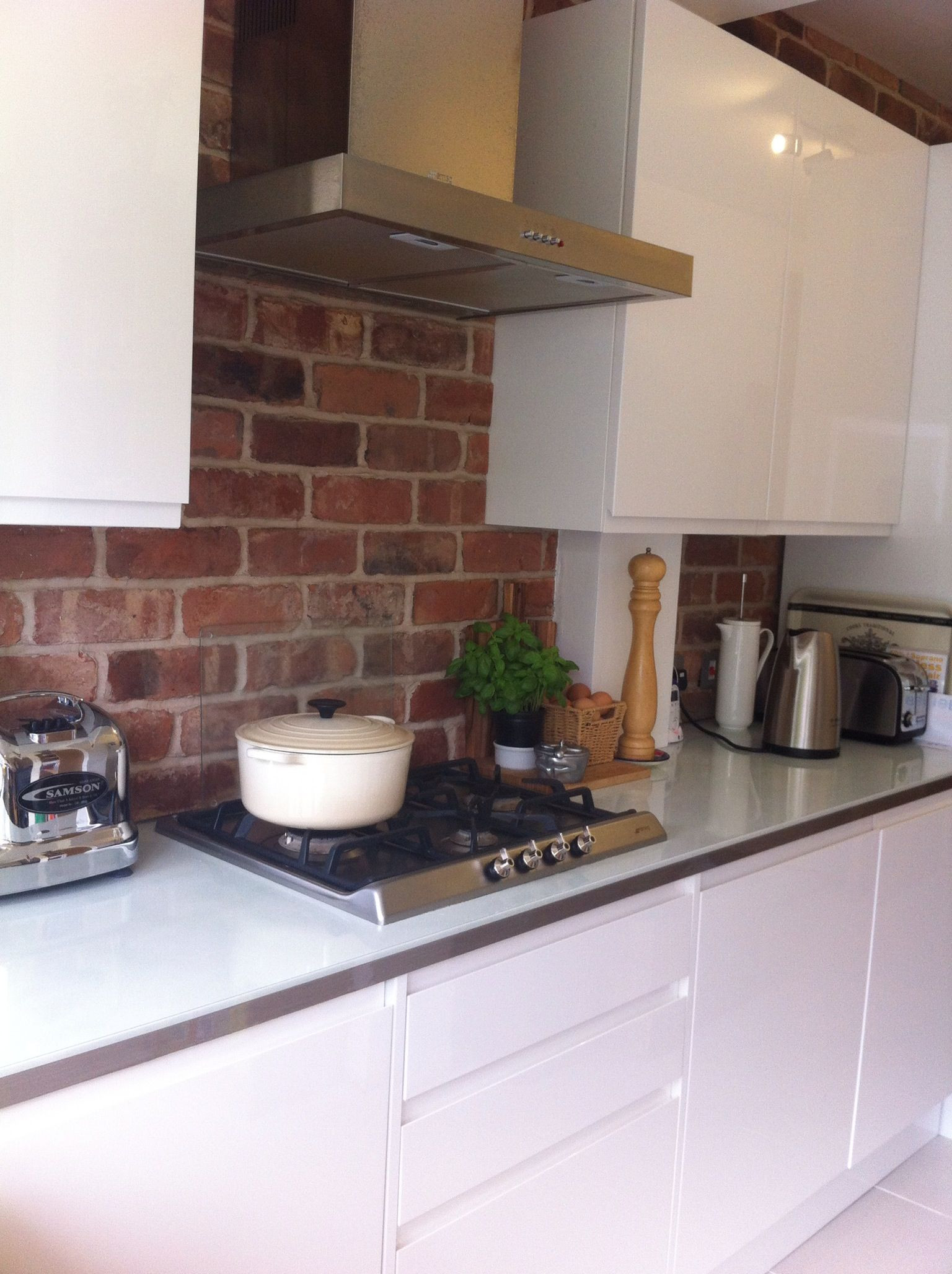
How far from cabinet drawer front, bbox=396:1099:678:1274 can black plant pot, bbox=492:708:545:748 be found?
69 centimetres

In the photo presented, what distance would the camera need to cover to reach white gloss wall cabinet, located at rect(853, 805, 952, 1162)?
2.38 m

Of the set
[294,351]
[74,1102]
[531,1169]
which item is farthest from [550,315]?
[74,1102]

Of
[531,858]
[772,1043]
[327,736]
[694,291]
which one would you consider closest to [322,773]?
[327,736]

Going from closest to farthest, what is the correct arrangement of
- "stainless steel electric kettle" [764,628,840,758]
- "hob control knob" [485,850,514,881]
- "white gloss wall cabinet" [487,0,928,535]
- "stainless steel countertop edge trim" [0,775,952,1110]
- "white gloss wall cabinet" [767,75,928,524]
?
1. "stainless steel countertop edge trim" [0,775,952,1110]
2. "hob control knob" [485,850,514,881]
3. "white gloss wall cabinet" [487,0,928,535]
4. "white gloss wall cabinet" [767,75,928,524]
5. "stainless steel electric kettle" [764,628,840,758]

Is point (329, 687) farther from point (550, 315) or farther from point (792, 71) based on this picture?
point (792, 71)


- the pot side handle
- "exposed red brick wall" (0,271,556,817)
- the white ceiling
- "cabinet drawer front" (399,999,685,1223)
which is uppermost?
the white ceiling

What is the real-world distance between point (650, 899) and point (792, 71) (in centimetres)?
161

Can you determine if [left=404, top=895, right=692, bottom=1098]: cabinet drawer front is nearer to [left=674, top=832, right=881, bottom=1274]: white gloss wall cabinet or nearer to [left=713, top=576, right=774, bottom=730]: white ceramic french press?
[left=674, top=832, right=881, bottom=1274]: white gloss wall cabinet

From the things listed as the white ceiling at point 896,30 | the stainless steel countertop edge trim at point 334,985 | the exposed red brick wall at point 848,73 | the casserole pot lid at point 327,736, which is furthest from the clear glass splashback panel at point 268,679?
the white ceiling at point 896,30

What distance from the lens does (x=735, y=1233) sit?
6.89 feet

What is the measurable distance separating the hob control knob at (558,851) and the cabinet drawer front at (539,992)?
4.2 inches

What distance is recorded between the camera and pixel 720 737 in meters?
2.73

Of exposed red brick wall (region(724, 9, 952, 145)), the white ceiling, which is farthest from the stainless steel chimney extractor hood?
the white ceiling

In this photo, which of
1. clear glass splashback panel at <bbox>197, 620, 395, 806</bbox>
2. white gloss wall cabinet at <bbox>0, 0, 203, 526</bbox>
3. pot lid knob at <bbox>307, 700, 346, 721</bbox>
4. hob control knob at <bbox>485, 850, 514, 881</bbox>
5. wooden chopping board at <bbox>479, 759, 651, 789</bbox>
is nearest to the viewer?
white gloss wall cabinet at <bbox>0, 0, 203, 526</bbox>
